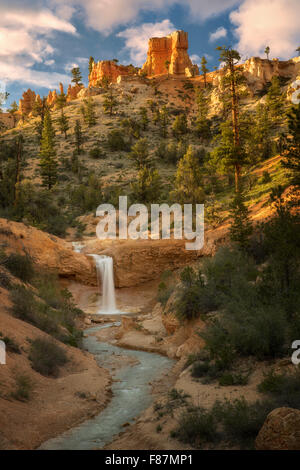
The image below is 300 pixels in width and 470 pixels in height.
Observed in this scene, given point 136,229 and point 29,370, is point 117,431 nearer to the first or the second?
point 29,370

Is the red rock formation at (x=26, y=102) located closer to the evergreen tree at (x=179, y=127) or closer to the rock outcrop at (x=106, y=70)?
the rock outcrop at (x=106, y=70)

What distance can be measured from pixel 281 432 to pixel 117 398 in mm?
6177

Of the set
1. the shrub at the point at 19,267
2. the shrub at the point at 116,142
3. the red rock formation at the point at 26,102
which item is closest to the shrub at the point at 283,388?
the shrub at the point at 19,267

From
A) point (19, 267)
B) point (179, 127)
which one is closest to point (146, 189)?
point (19, 267)

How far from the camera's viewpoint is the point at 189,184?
33.2m

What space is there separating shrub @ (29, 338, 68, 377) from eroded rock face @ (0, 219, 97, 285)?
1198 cm

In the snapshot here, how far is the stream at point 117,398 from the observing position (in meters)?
7.23

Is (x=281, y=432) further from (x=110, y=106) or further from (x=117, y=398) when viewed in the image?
(x=110, y=106)

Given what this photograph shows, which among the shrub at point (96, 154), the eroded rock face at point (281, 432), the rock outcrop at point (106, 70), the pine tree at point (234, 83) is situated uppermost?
the rock outcrop at point (106, 70)

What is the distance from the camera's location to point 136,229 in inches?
1298

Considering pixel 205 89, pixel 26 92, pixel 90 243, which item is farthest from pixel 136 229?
pixel 26 92

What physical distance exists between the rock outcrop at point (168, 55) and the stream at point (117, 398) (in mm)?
102761

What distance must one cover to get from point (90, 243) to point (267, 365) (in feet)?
79.8

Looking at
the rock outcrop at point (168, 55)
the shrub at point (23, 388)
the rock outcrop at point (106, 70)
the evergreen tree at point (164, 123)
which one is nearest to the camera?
the shrub at point (23, 388)
